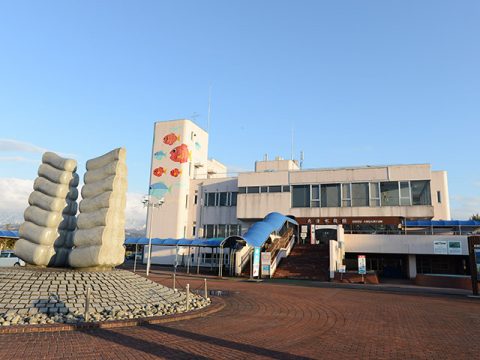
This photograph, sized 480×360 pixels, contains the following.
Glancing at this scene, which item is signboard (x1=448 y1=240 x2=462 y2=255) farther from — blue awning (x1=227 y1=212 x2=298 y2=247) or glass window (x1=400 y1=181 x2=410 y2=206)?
blue awning (x1=227 y1=212 x2=298 y2=247)

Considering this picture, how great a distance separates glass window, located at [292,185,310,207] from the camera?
42812 mm

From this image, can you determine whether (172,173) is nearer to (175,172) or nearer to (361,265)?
(175,172)

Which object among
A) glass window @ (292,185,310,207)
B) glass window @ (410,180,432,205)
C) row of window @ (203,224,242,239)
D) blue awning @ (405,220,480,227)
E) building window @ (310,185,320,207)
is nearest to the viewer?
blue awning @ (405,220,480,227)

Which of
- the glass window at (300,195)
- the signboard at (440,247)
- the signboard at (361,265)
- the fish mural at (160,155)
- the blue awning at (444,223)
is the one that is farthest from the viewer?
the fish mural at (160,155)

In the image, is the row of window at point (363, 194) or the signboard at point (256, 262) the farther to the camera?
the row of window at point (363, 194)

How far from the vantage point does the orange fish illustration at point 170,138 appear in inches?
2000

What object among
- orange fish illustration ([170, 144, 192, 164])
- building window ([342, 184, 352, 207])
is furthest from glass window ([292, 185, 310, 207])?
orange fish illustration ([170, 144, 192, 164])

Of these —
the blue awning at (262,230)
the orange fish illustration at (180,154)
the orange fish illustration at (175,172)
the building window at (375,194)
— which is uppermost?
the orange fish illustration at (180,154)

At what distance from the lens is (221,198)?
4872 centimetres

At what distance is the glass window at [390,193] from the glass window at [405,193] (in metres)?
0.46

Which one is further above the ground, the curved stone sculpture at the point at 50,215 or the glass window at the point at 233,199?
the glass window at the point at 233,199

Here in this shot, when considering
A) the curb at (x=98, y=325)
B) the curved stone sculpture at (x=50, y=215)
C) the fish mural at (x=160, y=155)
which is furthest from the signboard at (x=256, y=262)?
the fish mural at (x=160, y=155)

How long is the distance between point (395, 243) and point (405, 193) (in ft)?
23.9

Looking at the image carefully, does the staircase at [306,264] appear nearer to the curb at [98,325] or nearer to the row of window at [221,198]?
the row of window at [221,198]
